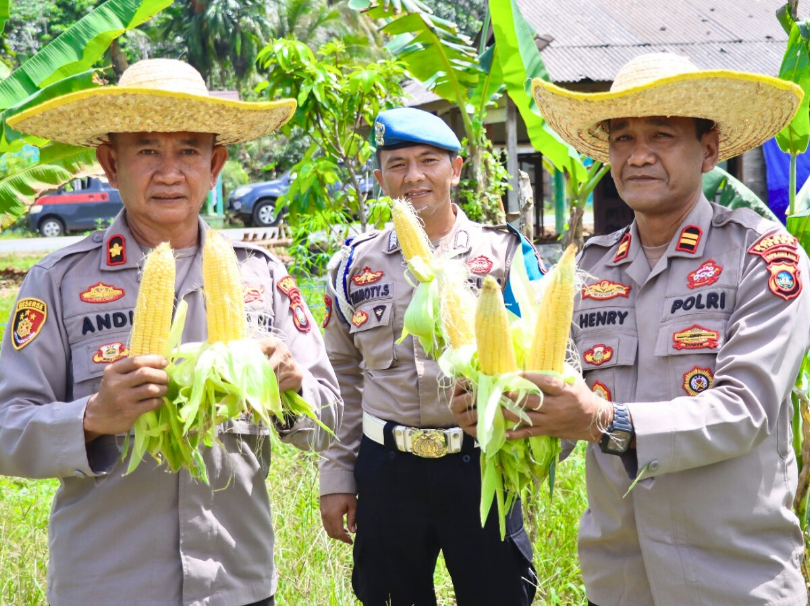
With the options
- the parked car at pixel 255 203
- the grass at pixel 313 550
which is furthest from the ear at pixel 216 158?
the parked car at pixel 255 203

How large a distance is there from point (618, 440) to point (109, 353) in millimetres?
1601

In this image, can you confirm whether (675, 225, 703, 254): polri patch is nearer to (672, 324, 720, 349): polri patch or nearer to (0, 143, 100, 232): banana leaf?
(672, 324, 720, 349): polri patch

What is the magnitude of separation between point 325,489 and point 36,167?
3839 mm

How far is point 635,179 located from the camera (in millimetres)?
2750

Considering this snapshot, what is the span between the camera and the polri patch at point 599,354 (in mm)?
2773

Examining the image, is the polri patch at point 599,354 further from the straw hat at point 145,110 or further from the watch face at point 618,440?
the straw hat at point 145,110

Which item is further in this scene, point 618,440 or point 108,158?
point 108,158

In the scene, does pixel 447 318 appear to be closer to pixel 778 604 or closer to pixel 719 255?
pixel 719 255

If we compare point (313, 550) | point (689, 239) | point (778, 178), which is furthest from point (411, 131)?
point (778, 178)

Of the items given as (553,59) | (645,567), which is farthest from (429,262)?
(553,59)

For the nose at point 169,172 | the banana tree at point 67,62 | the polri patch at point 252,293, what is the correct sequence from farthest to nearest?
the banana tree at point 67,62 < the polri patch at point 252,293 < the nose at point 169,172

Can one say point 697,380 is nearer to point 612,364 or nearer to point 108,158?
point 612,364

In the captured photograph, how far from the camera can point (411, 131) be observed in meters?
3.68

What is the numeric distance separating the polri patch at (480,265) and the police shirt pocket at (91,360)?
→ 154 centimetres
